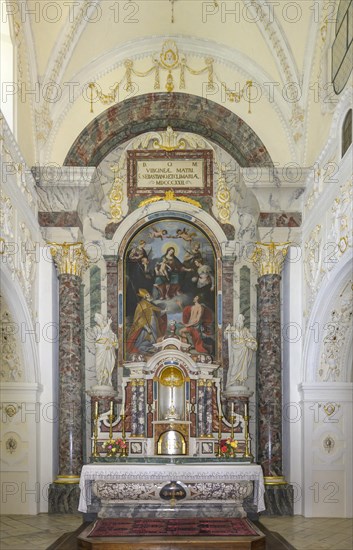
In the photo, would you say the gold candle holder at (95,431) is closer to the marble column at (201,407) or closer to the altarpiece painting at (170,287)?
the altarpiece painting at (170,287)

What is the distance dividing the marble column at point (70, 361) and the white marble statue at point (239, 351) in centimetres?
309

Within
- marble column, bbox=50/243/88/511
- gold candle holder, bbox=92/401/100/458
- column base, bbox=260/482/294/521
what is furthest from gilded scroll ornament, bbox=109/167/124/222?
column base, bbox=260/482/294/521

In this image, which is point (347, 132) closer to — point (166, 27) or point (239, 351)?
point (239, 351)

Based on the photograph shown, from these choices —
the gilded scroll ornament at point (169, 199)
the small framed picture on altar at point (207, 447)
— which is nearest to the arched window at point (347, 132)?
the gilded scroll ornament at point (169, 199)

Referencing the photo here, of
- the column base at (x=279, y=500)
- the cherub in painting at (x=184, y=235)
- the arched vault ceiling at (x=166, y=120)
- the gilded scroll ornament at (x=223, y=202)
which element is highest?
the arched vault ceiling at (x=166, y=120)

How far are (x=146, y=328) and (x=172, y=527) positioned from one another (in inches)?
217

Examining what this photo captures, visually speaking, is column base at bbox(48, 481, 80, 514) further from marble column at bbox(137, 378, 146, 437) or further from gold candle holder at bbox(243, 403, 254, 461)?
gold candle holder at bbox(243, 403, 254, 461)

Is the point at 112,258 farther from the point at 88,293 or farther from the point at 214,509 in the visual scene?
the point at 214,509

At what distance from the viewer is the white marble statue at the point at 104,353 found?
18.6m

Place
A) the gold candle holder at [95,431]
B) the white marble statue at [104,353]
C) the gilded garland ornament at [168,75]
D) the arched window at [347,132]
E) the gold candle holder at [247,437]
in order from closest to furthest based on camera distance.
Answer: the arched window at [347,132], the gold candle holder at [247,437], the gold candle holder at [95,431], the white marble statue at [104,353], the gilded garland ornament at [168,75]

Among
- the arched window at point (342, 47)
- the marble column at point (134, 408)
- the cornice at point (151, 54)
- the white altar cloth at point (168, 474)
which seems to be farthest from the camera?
the cornice at point (151, 54)

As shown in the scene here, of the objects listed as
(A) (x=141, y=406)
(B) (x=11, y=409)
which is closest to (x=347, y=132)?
(A) (x=141, y=406)

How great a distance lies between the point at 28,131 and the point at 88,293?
371 centimetres

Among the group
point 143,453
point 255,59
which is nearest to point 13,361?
point 143,453
